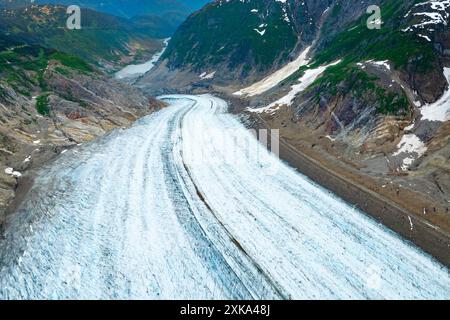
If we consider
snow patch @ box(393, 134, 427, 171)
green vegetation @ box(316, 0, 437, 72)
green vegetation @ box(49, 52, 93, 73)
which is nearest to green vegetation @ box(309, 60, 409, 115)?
green vegetation @ box(316, 0, 437, 72)

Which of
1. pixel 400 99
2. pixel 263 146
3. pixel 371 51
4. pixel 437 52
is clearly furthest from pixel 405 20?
pixel 263 146

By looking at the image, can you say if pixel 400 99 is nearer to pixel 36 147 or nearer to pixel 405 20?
pixel 405 20

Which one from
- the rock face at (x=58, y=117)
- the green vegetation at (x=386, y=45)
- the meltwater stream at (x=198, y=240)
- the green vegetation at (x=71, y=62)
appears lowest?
the meltwater stream at (x=198, y=240)

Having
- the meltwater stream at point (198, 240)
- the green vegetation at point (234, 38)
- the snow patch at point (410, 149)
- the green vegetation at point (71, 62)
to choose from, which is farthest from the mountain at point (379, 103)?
the green vegetation at point (71, 62)

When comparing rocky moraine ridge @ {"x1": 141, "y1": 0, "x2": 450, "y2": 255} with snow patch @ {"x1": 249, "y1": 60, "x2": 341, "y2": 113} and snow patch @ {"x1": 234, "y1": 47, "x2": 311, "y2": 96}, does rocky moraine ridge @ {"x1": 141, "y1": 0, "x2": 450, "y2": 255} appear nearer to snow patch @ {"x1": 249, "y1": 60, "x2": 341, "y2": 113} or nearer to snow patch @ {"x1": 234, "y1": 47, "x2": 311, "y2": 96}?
snow patch @ {"x1": 249, "y1": 60, "x2": 341, "y2": 113}

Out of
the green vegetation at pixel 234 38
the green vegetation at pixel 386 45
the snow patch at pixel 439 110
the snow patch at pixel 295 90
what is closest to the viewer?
the snow patch at pixel 439 110

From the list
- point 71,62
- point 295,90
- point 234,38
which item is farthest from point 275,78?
point 71,62

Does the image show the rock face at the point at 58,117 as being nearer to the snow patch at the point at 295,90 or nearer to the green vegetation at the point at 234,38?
the snow patch at the point at 295,90
